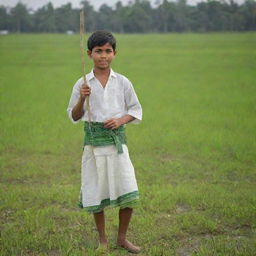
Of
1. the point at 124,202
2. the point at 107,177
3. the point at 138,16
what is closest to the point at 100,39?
the point at 107,177

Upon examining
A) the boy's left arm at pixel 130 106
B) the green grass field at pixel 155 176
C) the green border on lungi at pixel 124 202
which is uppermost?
the boy's left arm at pixel 130 106

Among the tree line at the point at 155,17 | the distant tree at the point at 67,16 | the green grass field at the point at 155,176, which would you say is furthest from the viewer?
the tree line at the point at 155,17

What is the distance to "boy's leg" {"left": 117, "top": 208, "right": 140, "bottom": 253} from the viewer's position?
3.16m

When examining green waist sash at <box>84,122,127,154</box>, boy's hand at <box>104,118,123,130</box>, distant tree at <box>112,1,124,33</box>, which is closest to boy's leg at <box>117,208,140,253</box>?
green waist sash at <box>84,122,127,154</box>

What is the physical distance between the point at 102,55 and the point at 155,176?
8.20 feet

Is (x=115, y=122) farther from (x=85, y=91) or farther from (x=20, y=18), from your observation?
(x=20, y=18)

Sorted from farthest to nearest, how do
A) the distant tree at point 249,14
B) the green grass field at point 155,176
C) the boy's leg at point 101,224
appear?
1. the distant tree at point 249,14
2. the green grass field at point 155,176
3. the boy's leg at point 101,224

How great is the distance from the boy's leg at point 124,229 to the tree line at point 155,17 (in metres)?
26.4

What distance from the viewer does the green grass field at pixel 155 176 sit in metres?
3.46

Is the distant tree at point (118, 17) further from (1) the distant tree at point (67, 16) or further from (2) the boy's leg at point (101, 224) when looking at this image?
(2) the boy's leg at point (101, 224)

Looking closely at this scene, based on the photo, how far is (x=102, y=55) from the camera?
9.59 feet

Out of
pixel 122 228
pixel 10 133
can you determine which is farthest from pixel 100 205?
pixel 10 133

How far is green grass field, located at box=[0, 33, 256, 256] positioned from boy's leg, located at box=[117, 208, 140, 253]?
8cm

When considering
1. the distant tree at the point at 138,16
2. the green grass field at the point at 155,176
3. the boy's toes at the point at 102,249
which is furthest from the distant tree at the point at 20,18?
the boy's toes at the point at 102,249
